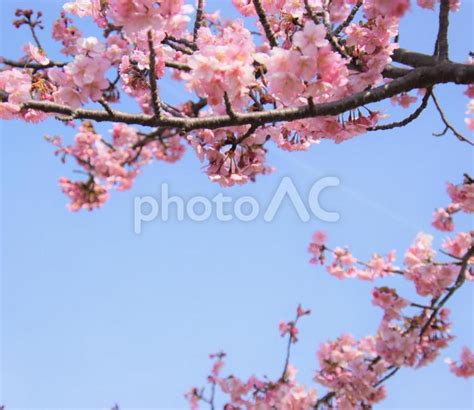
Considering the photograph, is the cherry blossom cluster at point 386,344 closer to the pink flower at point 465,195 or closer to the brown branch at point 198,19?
the pink flower at point 465,195

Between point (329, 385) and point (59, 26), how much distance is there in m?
5.61

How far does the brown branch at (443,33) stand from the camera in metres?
2.86

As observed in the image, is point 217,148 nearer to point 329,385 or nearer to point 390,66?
point 390,66

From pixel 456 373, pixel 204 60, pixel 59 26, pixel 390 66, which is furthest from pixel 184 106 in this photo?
pixel 456 373

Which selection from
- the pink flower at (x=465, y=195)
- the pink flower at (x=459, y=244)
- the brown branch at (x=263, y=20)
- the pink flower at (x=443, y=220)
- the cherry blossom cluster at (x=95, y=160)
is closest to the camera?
the brown branch at (x=263, y=20)

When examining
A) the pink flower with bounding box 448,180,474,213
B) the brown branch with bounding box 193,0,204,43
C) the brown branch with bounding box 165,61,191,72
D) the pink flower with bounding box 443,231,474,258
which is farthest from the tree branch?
the pink flower with bounding box 443,231,474,258

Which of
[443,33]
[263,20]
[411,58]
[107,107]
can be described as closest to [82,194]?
[411,58]

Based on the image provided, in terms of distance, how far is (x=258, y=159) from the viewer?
3.01 metres

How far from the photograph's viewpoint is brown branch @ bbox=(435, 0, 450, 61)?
286 cm

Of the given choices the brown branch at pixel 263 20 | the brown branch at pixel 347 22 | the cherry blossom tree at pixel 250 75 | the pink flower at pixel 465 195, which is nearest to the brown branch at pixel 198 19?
the cherry blossom tree at pixel 250 75

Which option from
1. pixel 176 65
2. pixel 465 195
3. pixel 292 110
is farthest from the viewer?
pixel 465 195

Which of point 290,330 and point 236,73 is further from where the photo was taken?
point 290,330

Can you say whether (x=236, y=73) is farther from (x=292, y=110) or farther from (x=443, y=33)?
(x=443, y=33)

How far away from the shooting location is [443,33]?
2.93m
